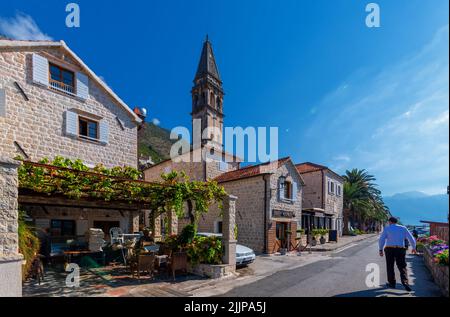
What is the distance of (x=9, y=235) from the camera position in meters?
4.59

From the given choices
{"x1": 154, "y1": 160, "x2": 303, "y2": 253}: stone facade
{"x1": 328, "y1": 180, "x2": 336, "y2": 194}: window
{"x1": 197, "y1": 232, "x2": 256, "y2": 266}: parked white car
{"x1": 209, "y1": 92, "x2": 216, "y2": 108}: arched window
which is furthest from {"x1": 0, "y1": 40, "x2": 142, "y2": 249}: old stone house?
{"x1": 328, "y1": 180, "x2": 336, "y2": 194}: window

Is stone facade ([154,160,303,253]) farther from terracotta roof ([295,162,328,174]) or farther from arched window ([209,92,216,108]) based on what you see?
arched window ([209,92,216,108])

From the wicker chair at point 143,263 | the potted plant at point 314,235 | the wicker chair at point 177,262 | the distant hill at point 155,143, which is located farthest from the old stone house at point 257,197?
the distant hill at point 155,143

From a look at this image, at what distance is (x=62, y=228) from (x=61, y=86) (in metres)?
6.41

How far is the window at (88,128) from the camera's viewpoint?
39.2 feet

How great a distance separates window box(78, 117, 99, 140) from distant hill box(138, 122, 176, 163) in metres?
41.2

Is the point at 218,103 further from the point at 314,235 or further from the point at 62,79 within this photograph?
the point at 62,79

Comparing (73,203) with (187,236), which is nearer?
(187,236)

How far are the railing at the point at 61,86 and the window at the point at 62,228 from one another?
583 cm

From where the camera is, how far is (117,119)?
13328mm

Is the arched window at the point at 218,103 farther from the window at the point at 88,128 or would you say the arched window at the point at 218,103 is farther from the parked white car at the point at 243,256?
the parked white car at the point at 243,256

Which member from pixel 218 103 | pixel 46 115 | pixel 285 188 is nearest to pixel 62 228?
pixel 46 115

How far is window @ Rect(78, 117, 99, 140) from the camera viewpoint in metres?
11.9

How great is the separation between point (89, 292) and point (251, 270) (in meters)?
5.78
